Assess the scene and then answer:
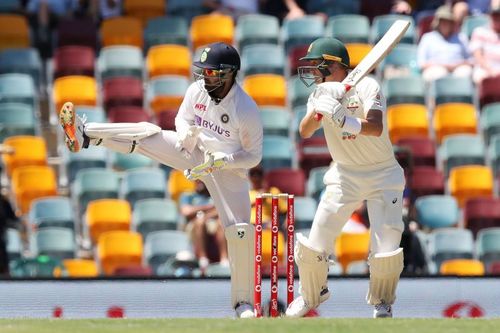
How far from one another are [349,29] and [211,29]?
4.47 ft

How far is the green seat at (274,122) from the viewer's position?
1391cm

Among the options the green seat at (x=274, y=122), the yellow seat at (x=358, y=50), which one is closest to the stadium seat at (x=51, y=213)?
the green seat at (x=274, y=122)

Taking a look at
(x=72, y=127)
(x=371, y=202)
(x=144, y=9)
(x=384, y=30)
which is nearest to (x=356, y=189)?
(x=371, y=202)

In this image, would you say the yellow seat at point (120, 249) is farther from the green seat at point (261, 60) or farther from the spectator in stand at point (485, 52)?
the spectator in stand at point (485, 52)

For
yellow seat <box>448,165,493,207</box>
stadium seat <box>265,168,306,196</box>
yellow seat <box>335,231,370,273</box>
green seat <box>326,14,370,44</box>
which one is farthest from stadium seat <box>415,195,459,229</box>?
green seat <box>326,14,370,44</box>

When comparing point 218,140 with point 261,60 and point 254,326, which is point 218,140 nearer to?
point 254,326

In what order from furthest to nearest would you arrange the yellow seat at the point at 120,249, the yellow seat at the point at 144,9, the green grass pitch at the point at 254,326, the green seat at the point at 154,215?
the yellow seat at the point at 144,9 → the green seat at the point at 154,215 → the yellow seat at the point at 120,249 → the green grass pitch at the point at 254,326

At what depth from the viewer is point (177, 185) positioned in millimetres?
12984

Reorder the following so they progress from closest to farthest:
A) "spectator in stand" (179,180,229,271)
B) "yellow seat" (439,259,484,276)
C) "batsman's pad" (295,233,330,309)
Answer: "batsman's pad" (295,233,330,309) → "spectator in stand" (179,180,229,271) → "yellow seat" (439,259,484,276)

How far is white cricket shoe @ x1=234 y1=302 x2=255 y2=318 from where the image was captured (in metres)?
8.92

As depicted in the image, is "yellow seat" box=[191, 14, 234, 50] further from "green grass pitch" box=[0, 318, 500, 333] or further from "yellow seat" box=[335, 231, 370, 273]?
"green grass pitch" box=[0, 318, 500, 333]

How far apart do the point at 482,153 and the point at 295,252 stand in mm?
5054

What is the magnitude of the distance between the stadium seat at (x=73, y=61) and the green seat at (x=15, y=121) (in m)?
0.96

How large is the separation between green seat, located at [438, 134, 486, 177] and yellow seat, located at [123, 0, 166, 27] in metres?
3.50
